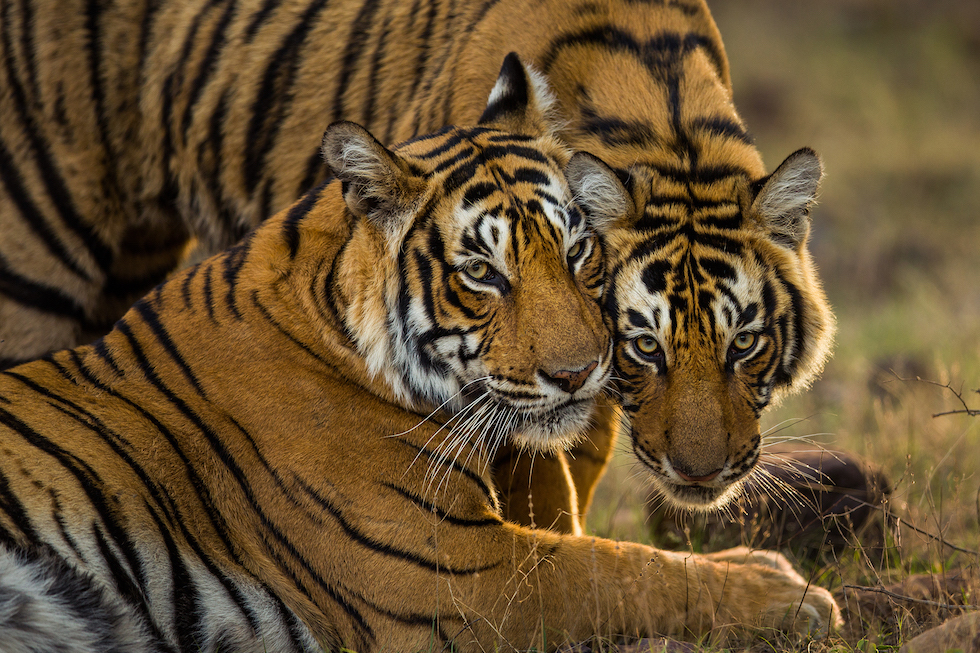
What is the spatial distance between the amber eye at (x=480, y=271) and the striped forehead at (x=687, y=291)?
32 cm

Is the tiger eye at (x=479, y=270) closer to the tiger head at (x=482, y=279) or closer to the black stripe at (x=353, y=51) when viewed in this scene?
the tiger head at (x=482, y=279)

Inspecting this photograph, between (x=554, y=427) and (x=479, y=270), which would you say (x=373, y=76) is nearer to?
(x=479, y=270)

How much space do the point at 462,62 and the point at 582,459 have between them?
51.7 inches

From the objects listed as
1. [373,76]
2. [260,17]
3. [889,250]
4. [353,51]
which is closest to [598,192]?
[373,76]

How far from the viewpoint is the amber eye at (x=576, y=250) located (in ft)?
8.50

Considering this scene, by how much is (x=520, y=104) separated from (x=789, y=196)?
781 millimetres

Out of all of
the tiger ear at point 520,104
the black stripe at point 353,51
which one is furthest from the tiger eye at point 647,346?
the black stripe at point 353,51

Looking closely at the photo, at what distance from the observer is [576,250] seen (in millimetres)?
2602

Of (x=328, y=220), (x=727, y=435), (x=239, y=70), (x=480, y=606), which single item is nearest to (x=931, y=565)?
(x=727, y=435)

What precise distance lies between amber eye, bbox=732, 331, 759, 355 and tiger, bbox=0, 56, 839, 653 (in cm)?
34

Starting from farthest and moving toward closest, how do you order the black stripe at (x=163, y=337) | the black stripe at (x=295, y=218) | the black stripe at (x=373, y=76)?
the black stripe at (x=373, y=76) → the black stripe at (x=295, y=218) → the black stripe at (x=163, y=337)

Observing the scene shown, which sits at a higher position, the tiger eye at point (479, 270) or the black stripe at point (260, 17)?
the black stripe at point (260, 17)

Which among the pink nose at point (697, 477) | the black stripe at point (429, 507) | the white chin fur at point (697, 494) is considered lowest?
the black stripe at point (429, 507)

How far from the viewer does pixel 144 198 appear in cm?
394
